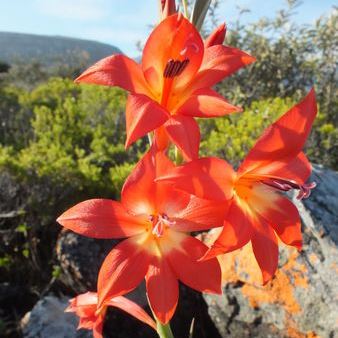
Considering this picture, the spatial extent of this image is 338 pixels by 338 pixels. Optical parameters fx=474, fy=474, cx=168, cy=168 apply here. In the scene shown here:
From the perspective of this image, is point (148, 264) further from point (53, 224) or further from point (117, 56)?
point (53, 224)

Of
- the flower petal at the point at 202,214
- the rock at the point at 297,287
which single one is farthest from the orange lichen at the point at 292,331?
the flower petal at the point at 202,214

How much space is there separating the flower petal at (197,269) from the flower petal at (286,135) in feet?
0.95

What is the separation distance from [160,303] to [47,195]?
3.29 meters

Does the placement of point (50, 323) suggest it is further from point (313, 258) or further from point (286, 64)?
point (286, 64)

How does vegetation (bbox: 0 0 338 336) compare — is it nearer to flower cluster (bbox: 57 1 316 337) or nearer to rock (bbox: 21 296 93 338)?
rock (bbox: 21 296 93 338)

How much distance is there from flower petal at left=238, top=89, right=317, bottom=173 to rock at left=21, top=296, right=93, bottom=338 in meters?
2.54

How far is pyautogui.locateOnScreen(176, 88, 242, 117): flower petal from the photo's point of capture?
1292 millimetres

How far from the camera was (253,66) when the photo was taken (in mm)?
8055

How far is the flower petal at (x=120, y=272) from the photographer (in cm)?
131

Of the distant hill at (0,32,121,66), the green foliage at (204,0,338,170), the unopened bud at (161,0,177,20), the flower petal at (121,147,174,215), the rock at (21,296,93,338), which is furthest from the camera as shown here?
the distant hill at (0,32,121,66)

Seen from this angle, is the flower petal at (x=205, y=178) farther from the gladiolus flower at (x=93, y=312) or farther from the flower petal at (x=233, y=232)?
the gladiolus flower at (x=93, y=312)

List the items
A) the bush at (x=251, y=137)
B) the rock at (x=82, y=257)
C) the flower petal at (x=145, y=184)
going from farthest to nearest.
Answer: the bush at (x=251, y=137) → the rock at (x=82, y=257) → the flower petal at (x=145, y=184)

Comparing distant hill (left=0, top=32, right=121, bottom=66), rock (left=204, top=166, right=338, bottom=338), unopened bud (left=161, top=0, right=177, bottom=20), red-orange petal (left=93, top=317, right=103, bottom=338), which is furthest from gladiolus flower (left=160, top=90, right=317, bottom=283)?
distant hill (left=0, top=32, right=121, bottom=66)

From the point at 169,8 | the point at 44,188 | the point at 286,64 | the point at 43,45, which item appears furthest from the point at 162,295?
the point at 43,45
